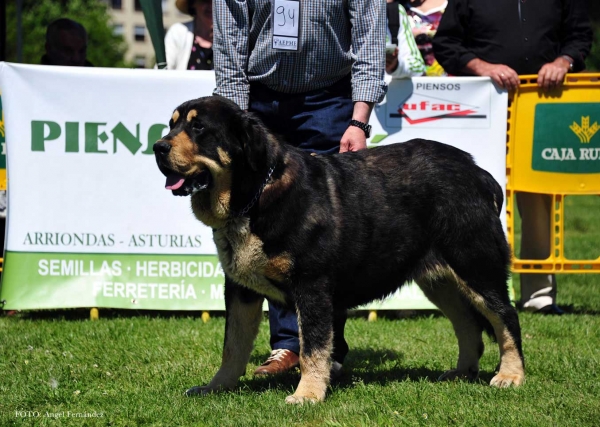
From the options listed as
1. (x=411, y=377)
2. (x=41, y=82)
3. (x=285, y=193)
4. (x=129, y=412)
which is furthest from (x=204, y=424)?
(x=41, y=82)

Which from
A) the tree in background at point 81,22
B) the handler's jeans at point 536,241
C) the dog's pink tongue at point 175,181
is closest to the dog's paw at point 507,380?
the dog's pink tongue at point 175,181

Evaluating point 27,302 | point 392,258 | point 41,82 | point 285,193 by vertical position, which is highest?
point 41,82

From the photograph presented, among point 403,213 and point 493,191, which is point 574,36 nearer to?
point 493,191

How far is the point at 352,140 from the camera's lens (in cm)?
496

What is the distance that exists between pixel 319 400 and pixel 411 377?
100cm

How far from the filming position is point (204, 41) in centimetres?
867

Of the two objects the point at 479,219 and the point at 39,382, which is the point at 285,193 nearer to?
the point at 479,219

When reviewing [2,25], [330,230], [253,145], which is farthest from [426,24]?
[253,145]

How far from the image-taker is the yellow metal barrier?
6.98m

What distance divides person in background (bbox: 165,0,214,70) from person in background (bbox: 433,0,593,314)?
8.16ft

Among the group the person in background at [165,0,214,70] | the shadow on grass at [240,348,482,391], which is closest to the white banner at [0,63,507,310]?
the shadow on grass at [240,348,482,391]

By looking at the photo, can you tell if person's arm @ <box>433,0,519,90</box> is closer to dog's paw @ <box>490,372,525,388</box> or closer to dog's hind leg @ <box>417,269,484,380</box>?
dog's hind leg @ <box>417,269,484,380</box>

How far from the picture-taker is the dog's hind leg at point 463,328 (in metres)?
5.09

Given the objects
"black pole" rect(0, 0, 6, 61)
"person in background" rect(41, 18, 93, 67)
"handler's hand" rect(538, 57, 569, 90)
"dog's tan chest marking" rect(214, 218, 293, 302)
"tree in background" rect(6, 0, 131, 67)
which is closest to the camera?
"dog's tan chest marking" rect(214, 218, 293, 302)
